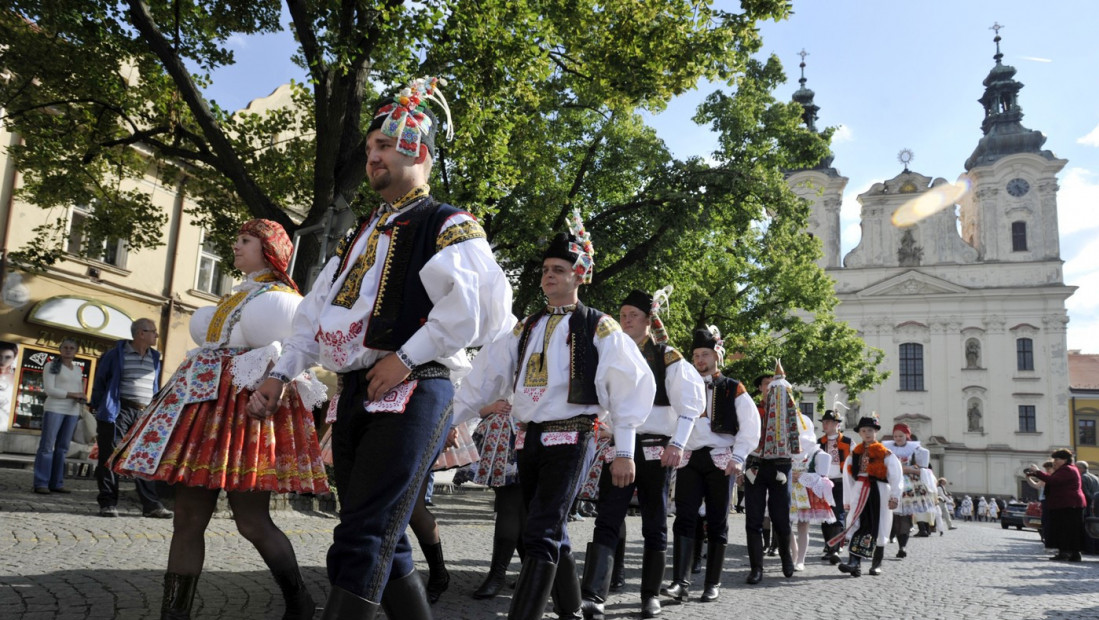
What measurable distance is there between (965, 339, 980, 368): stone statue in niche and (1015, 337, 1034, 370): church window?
2.34 meters

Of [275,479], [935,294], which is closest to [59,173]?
[275,479]

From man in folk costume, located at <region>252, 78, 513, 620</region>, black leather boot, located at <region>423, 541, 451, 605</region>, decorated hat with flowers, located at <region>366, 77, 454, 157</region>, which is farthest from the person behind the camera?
black leather boot, located at <region>423, 541, 451, 605</region>

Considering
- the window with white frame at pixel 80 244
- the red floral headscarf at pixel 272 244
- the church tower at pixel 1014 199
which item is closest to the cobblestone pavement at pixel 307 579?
the red floral headscarf at pixel 272 244

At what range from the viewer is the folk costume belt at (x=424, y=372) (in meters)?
2.78

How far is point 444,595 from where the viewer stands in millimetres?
5664

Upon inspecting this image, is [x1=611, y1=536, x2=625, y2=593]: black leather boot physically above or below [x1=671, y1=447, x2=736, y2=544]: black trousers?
below

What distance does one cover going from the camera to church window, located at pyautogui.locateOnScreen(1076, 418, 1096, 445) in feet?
179

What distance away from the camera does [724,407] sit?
279 inches

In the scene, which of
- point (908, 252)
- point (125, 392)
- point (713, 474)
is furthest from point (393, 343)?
point (908, 252)

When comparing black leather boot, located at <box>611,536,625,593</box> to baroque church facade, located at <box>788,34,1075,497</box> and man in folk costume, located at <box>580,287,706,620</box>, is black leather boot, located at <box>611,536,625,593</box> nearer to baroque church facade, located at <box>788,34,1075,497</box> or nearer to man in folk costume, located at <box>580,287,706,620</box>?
man in folk costume, located at <box>580,287,706,620</box>

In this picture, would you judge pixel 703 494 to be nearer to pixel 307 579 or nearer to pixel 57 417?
pixel 307 579

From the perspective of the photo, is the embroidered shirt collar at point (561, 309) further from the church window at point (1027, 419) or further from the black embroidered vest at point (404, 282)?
the church window at point (1027, 419)

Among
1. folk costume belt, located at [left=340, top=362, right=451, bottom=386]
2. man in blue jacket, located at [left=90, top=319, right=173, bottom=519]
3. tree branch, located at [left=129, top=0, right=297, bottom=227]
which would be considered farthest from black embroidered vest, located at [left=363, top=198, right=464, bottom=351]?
tree branch, located at [left=129, top=0, right=297, bottom=227]

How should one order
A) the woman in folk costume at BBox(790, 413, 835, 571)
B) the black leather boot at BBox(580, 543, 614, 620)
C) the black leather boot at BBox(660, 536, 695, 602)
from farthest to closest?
the woman in folk costume at BBox(790, 413, 835, 571) < the black leather boot at BBox(660, 536, 695, 602) < the black leather boot at BBox(580, 543, 614, 620)
